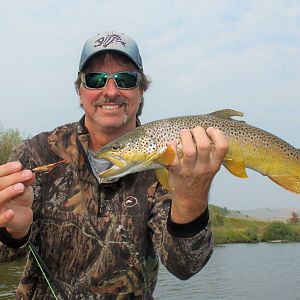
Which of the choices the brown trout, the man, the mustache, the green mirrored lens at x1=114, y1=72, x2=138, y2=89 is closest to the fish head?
the brown trout

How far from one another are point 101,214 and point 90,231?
164 millimetres

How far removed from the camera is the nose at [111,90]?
13.3 ft

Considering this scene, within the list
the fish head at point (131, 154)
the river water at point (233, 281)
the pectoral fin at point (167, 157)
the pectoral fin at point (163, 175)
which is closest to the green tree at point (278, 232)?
the river water at point (233, 281)

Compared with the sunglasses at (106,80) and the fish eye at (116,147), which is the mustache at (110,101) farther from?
the fish eye at (116,147)

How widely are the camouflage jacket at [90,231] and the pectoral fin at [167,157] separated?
589 mm

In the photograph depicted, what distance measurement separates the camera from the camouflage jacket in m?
3.75

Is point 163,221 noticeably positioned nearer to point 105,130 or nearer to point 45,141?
point 105,130

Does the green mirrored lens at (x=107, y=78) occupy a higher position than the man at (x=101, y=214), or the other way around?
the green mirrored lens at (x=107, y=78)

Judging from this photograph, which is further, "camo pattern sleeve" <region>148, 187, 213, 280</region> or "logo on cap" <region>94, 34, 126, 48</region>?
"logo on cap" <region>94, 34, 126, 48</region>

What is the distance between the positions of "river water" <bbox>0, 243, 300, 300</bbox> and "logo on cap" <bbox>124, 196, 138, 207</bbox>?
15.0 metres

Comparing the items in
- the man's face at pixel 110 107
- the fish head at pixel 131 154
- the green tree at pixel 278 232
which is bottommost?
the green tree at pixel 278 232

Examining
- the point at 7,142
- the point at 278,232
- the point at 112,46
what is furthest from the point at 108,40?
the point at 278,232

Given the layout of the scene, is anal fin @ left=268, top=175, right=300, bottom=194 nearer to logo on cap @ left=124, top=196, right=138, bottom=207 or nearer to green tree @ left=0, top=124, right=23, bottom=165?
logo on cap @ left=124, top=196, right=138, bottom=207

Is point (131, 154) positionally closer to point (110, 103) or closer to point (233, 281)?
point (110, 103)
